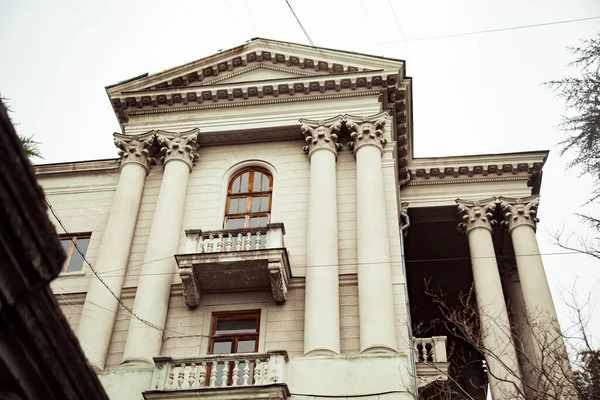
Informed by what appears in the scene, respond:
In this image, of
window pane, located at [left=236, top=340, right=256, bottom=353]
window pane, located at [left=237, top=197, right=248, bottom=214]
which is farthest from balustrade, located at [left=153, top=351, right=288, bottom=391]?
window pane, located at [left=237, top=197, right=248, bottom=214]

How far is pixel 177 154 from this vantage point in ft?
74.2

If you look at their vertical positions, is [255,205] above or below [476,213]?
below

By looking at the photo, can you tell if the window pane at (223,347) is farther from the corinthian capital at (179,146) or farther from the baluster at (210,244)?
the corinthian capital at (179,146)

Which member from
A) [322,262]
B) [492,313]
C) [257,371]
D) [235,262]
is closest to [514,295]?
[492,313]

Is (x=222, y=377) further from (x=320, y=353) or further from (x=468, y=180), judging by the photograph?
(x=468, y=180)

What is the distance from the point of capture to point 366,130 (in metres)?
22.0

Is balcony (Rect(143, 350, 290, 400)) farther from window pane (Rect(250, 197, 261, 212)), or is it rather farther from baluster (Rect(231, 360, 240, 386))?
window pane (Rect(250, 197, 261, 212))

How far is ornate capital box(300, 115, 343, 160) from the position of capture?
22000 mm

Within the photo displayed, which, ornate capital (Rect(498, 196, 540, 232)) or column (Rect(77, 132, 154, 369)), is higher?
ornate capital (Rect(498, 196, 540, 232))

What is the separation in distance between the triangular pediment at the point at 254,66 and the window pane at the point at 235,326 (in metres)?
9.63

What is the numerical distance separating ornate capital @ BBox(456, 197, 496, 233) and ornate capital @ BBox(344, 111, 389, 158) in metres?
5.25

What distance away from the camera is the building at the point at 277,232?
55.4ft

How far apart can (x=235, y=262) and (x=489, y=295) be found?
9.02m

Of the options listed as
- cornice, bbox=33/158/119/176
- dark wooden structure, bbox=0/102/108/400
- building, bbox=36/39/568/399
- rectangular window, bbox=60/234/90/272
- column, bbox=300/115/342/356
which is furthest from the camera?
cornice, bbox=33/158/119/176
